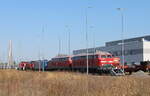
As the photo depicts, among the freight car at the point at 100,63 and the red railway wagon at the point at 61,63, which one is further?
the red railway wagon at the point at 61,63

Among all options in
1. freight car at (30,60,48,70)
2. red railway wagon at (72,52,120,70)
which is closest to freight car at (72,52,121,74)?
red railway wagon at (72,52,120,70)

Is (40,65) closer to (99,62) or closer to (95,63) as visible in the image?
(95,63)

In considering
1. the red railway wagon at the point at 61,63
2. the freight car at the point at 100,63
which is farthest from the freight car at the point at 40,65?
the freight car at the point at 100,63

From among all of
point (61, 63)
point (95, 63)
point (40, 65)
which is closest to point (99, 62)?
point (95, 63)

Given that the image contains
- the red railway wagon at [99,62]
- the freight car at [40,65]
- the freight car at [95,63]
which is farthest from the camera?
the freight car at [40,65]

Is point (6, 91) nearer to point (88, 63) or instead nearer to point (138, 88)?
point (138, 88)

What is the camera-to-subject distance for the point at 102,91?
11.1 m

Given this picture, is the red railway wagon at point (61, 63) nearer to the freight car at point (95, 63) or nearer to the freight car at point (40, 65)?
the freight car at point (95, 63)

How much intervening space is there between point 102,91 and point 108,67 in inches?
1441

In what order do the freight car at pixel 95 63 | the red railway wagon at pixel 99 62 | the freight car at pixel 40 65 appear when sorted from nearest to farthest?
the freight car at pixel 95 63 < the red railway wagon at pixel 99 62 < the freight car at pixel 40 65

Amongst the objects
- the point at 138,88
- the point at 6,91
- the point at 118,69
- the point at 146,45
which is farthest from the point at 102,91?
the point at 146,45

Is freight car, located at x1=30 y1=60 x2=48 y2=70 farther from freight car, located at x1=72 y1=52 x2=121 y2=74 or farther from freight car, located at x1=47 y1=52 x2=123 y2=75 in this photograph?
freight car, located at x1=72 y1=52 x2=121 y2=74

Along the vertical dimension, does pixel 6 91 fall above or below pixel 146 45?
below

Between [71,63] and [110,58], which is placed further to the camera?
[71,63]
